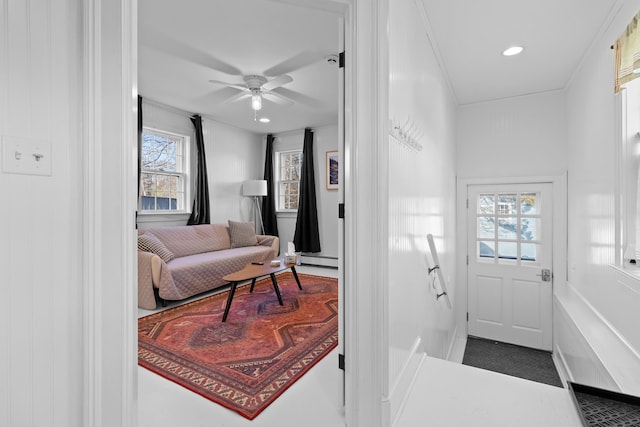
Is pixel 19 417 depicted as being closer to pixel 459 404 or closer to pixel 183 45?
pixel 459 404

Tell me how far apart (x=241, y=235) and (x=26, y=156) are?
4394 millimetres

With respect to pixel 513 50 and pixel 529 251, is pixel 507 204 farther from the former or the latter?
pixel 513 50

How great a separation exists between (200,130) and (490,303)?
15.9 feet

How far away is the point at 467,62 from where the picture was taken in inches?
107

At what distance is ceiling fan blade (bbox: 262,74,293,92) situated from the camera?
329 centimetres

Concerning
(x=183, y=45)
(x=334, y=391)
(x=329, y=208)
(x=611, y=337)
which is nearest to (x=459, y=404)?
(x=334, y=391)

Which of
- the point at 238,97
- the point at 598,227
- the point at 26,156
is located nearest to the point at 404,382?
the point at 26,156

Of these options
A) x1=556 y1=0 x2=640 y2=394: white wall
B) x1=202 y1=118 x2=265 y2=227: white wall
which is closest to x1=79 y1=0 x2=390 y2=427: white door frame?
x1=556 y1=0 x2=640 y2=394: white wall

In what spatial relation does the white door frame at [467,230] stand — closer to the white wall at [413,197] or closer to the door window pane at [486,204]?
the door window pane at [486,204]

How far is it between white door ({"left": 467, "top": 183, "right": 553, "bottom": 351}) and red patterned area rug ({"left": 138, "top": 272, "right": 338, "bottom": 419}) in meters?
1.87

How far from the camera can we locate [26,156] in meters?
0.78

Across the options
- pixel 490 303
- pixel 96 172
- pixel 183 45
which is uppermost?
pixel 183 45

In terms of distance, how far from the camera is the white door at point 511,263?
11.2ft

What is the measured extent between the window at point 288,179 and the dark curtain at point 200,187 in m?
1.60
